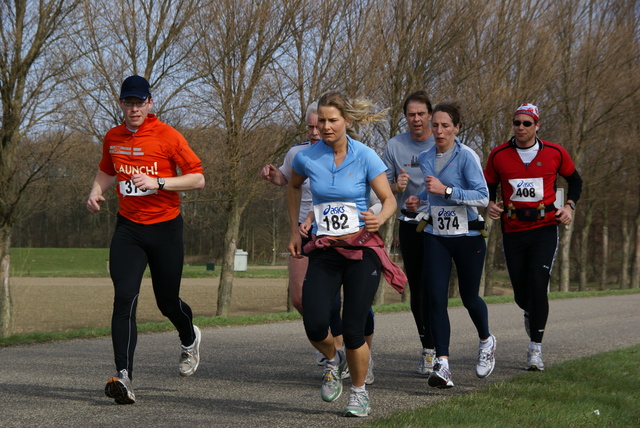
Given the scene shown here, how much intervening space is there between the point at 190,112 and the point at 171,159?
38.4 ft

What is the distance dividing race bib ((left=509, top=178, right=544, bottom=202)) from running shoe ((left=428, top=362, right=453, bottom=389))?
199cm

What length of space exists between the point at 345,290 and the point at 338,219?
0.46 meters

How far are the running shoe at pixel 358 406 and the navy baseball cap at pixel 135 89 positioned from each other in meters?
2.47

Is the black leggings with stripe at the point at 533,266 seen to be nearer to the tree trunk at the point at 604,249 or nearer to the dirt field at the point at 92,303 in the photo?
the dirt field at the point at 92,303

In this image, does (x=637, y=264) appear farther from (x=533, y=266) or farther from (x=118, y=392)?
(x=118, y=392)

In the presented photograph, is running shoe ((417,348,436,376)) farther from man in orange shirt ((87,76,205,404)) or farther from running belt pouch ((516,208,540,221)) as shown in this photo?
man in orange shirt ((87,76,205,404))

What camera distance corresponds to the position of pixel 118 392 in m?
5.27

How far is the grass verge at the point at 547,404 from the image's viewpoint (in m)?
4.86

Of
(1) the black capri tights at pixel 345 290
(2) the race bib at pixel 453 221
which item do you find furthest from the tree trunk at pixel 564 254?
(1) the black capri tights at pixel 345 290

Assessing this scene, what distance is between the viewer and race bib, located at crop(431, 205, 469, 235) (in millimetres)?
6410

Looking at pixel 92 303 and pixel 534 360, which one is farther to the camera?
pixel 92 303

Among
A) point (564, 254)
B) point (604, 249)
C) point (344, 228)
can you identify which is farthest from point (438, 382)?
point (604, 249)

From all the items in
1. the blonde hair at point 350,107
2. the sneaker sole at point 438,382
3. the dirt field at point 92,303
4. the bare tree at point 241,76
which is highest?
the bare tree at point 241,76

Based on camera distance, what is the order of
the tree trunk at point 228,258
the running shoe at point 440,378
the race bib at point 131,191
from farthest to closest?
the tree trunk at point 228,258 → the running shoe at point 440,378 → the race bib at point 131,191
